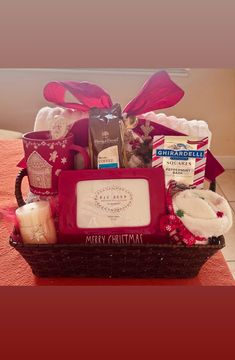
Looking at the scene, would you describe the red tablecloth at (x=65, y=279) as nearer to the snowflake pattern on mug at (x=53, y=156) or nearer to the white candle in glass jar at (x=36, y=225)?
the white candle in glass jar at (x=36, y=225)

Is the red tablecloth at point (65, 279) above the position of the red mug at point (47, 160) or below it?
below

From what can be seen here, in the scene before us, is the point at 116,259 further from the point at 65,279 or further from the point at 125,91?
the point at 125,91

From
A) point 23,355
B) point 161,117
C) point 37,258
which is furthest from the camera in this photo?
point 161,117

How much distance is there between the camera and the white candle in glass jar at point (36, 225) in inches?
26.6

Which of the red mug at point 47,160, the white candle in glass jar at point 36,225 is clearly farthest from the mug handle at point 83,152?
the white candle in glass jar at point 36,225

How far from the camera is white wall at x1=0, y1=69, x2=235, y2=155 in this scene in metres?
2.79

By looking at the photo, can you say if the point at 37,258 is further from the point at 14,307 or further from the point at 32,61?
the point at 32,61

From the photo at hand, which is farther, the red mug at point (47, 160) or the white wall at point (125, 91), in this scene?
the white wall at point (125, 91)

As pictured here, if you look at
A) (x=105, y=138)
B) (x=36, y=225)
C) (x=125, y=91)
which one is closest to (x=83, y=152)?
(x=105, y=138)

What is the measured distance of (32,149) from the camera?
72 centimetres

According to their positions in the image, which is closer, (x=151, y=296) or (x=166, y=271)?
(x=151, y=296)

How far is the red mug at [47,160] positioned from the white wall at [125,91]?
Answer: 6.75 feet

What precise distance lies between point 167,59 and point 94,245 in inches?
14.7

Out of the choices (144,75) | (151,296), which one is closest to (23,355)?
(151,296)
